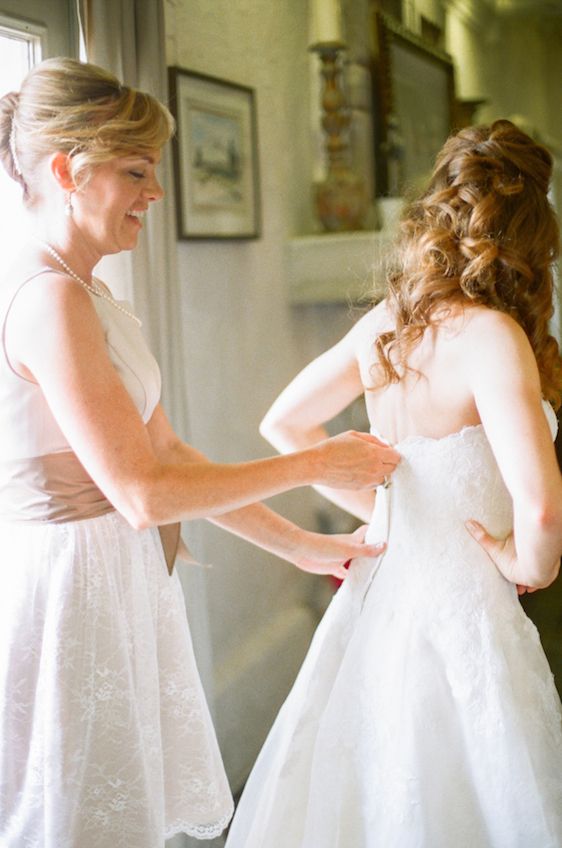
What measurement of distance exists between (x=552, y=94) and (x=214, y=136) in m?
0.75

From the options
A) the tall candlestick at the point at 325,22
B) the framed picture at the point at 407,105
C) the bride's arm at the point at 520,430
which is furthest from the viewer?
the tall candlestick at the point at 325,22

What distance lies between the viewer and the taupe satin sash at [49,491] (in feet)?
4.72

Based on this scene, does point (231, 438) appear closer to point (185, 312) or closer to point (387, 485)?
point (185, 312)

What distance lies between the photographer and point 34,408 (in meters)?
1.40

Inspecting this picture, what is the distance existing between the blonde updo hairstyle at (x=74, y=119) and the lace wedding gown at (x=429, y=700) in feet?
1.98

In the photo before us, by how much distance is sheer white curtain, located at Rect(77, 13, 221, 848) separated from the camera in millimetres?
1997

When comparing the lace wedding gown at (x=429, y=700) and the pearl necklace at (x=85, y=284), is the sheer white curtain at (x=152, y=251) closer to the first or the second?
the pearl necklace at (x=85, y=284)

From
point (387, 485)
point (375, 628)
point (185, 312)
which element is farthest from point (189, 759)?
point (185, 312)

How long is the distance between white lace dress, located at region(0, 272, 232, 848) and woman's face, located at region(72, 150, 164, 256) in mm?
102

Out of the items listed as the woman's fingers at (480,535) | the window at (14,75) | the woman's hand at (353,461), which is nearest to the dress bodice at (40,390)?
the woman's hand at (353,461)

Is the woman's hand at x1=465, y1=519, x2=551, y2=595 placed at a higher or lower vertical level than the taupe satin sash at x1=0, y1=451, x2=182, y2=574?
lower

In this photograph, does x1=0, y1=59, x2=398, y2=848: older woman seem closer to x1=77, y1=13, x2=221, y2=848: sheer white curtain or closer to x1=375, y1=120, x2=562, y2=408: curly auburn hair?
x1=375, y1=120, x2=562, y2=408: curly auburn hair

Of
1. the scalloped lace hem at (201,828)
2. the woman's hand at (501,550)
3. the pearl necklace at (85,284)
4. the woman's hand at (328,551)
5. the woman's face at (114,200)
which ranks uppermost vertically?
the woman's face at (114,200)

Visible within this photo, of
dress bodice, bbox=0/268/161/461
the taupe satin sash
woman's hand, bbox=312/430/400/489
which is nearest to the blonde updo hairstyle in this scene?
dress bodice, bbox=0/268/161/461
